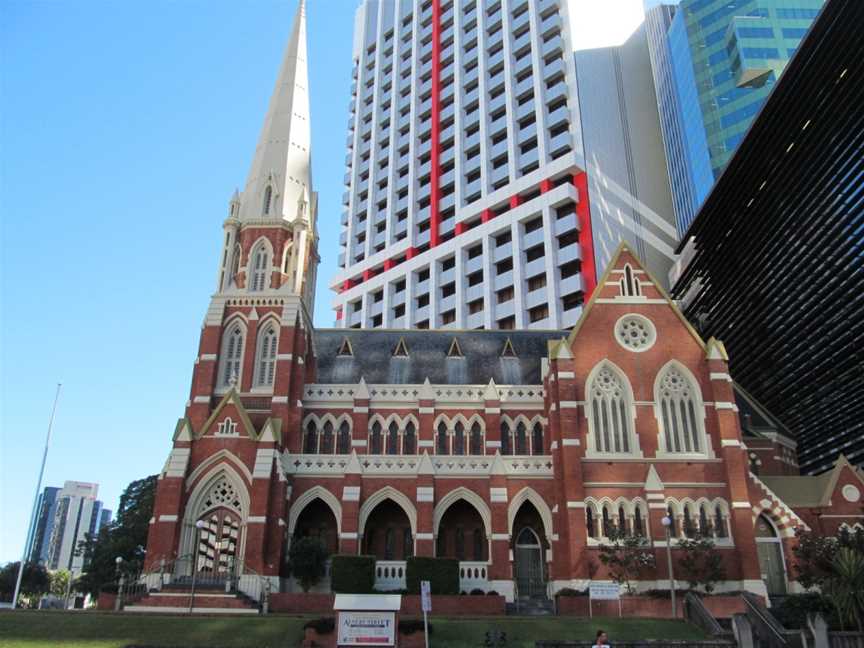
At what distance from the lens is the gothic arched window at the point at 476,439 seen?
133ft

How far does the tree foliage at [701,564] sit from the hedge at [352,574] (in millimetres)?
13713

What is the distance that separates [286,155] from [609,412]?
2622 centimetres

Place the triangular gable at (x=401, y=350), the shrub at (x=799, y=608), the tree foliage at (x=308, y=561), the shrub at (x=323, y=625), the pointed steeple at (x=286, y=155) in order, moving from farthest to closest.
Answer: the pointed steeple at (x=286, y=155)
the triangular gable at (x=401, y=350)
the tree foliage at (x=308, y=561)
the shrub at (x=799, y=608)
the shrub at (x=323, y=625)

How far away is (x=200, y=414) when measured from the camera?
38.8 meters

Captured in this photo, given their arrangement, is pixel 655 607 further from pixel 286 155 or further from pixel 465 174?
pixel 465 174

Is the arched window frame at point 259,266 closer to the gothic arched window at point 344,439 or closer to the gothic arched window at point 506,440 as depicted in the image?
the gothic arched window at point 344,439

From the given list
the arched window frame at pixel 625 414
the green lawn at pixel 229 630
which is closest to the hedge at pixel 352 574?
the green lawn at pixel 229 630

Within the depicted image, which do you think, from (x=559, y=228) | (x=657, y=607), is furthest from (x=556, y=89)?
(x=657, y=607)

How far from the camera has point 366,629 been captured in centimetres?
2223

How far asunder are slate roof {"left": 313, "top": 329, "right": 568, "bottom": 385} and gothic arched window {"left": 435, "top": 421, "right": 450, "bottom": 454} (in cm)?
319

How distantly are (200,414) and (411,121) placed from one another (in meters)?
66.2

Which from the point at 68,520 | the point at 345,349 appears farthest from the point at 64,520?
the point at 345,349

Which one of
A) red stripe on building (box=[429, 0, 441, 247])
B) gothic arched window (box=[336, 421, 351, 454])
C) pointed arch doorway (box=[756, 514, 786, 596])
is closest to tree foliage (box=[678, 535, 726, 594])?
pointed arch doorway (box=[756, 514, 786, 596])

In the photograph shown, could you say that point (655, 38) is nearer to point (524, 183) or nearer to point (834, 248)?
point (524, 183)
